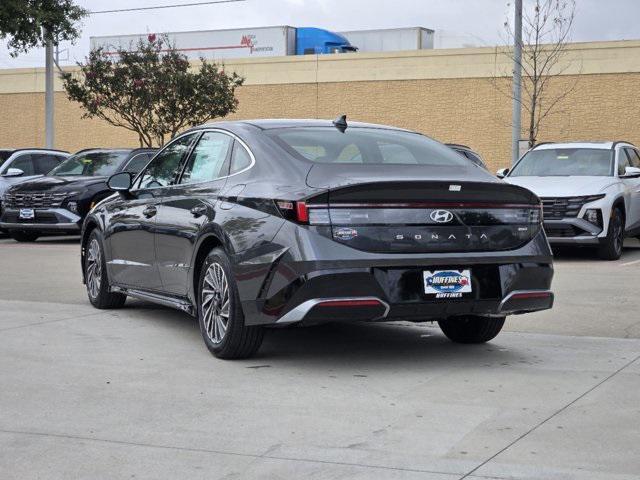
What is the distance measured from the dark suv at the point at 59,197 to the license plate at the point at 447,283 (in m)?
12.1

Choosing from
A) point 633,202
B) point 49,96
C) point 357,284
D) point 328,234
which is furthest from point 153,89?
point 357,284

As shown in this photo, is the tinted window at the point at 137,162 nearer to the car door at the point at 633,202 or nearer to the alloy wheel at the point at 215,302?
the car door at the point at 633,202

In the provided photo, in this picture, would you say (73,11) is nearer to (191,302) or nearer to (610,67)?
(610,67)

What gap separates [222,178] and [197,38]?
120 ft

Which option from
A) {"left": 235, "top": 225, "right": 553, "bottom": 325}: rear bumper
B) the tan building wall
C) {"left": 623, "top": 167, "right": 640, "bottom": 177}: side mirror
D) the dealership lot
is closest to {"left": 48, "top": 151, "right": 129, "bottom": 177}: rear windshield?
{"left": 623, "top": 167, "right": 640, "bottom": 177}: side mirror

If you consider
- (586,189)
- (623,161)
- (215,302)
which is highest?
(623,161)

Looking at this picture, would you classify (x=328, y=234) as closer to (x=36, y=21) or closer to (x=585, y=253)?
(x=585, y=253)

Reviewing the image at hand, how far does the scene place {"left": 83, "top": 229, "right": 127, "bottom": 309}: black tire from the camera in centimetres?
998

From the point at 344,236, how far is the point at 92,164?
537 inches

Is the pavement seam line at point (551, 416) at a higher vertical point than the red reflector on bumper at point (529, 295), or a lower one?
lower

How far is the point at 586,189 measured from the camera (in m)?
15.9

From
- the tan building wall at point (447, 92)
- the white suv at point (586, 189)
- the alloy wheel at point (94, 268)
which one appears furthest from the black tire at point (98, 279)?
the tan building wall at point (447, 92)

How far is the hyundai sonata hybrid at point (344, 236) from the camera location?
691cm

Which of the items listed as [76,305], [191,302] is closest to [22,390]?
[191,302]
